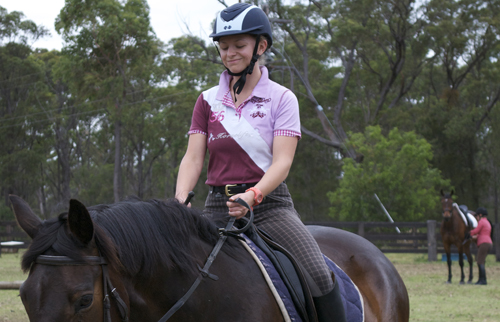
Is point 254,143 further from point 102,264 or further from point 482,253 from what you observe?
point 482,253

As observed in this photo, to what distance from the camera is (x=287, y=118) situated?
2.64 meters

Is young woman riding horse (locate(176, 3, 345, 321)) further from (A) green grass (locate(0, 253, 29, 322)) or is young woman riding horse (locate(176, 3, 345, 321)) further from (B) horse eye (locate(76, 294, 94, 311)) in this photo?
(A) green grass (locate(0, 253, 29, 322))

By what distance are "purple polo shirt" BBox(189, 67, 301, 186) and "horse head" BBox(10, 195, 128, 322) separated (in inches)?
36.4

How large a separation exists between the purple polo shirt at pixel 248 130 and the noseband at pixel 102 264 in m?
0.94

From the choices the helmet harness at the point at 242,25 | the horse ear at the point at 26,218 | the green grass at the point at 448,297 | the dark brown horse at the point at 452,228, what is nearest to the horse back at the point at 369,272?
Answer: the helmet harness at the point at 242,25

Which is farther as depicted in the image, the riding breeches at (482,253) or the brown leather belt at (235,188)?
the riding breeches at (482,253)

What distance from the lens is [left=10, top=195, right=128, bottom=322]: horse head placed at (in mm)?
1729

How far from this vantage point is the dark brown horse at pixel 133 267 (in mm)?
1765

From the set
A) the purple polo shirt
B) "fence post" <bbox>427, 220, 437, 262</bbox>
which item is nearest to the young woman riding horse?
the purple polo shirt

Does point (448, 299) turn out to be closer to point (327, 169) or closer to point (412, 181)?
point (412, 181)

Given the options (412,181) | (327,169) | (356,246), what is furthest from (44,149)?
(356,246)

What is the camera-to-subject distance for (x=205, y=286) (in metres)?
2.18

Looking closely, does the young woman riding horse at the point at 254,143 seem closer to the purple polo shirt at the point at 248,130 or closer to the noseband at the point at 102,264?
the purple polo shirt at the point at 248,130

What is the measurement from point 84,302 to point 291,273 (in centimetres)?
102
